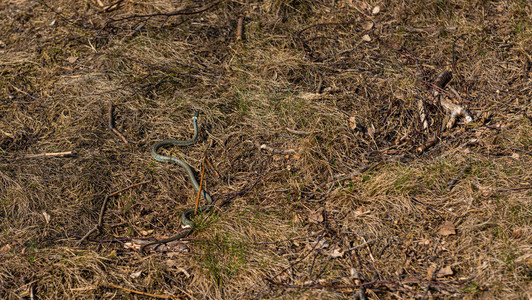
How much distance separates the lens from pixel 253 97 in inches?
179

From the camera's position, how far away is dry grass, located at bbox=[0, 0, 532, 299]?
330 centimetres

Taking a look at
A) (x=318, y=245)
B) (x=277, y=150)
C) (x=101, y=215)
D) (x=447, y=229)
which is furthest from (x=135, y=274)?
(x=447, y=229)

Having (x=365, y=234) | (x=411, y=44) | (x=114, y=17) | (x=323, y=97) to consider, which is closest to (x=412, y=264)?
(x=365, y=234)

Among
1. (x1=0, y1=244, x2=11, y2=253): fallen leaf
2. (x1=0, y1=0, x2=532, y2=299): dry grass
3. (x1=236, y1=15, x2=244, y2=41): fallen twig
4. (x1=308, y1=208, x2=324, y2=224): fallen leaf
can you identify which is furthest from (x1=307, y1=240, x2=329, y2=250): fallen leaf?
(x1=236, y1=15, x2=244, y2=41): fallen twig

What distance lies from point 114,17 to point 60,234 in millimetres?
2861

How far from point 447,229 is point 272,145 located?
5.36 feet

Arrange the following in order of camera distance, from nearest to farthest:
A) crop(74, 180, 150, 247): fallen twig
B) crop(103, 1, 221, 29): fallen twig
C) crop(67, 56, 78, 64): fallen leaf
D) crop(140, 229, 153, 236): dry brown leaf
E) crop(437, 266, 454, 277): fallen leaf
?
crop(437, 266, 454, 277): fallen leaf, crop(74, 180, 150, 247): fallen twig, crop(140, 229, 153, 236): dry brown leaf, crop(67, 56, 78, 64): fallen leaf, crop(103, 1, 221, 29): fallen twig

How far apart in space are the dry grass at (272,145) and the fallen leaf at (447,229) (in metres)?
0.04

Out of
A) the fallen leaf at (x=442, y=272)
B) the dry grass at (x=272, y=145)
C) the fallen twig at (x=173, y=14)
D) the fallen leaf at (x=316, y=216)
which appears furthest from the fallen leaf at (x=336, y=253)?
the fallen twig at (x=173, y=14)

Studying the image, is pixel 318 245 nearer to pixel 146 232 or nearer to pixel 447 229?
pixel 447 229

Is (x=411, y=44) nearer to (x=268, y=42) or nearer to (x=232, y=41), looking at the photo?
(x=268, y=42)

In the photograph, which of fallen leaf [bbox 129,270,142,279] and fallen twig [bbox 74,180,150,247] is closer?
fallen leaf [bbox 129,270,142,279]

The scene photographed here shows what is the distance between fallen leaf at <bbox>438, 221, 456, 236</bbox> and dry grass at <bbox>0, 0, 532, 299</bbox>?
37mm

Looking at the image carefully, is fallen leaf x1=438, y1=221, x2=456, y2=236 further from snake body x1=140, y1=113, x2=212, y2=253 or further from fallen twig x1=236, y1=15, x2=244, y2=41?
fallen twig x1=236, y1=15, x2=244, y2=41
